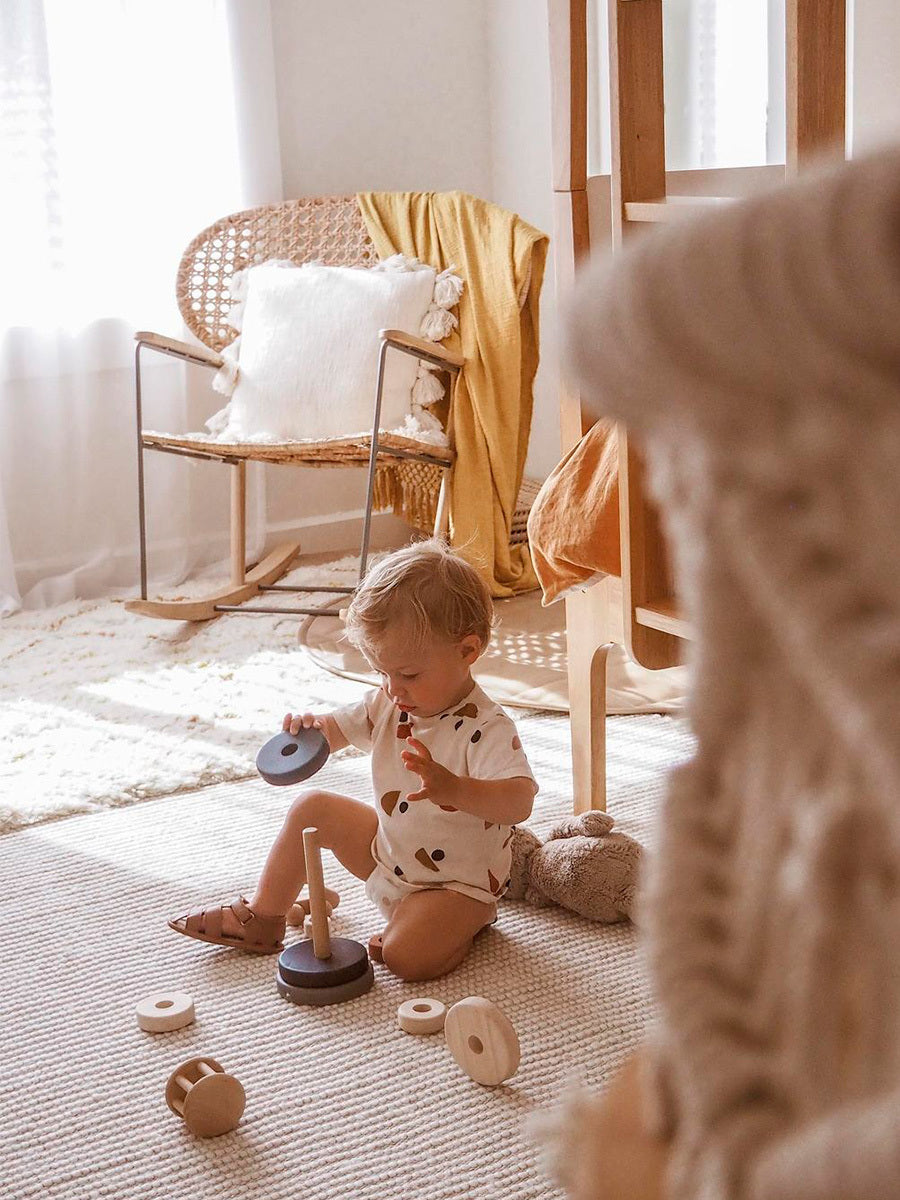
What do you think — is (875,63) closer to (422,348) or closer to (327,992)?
(422,348)

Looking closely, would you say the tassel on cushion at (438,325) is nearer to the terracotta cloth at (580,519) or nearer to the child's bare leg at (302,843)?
the terracotta cloth at (580,519)

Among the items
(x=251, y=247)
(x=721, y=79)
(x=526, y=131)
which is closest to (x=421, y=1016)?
(x=251, y=247)

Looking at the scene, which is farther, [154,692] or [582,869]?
[154,692]

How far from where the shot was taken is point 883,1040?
30 cm

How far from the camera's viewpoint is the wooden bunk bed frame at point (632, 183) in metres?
1.23

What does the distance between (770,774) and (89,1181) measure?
1.02 meters

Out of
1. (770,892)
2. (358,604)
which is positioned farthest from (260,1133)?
(770,892)

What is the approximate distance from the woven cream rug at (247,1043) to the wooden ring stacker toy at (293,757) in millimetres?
214

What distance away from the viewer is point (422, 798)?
1399 mm

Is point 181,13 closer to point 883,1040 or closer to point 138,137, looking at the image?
point 138,137

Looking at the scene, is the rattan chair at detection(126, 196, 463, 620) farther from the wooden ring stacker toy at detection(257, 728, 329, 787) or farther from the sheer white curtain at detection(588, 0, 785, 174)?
the wooden ring stacker toy at detection(257, 728, 329, 787)

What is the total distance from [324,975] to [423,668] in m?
0.35

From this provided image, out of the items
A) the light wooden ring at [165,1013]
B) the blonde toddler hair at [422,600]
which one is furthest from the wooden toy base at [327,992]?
the blonde toddler hair at [422,600]

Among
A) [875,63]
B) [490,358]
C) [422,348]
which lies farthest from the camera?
[490,358]
